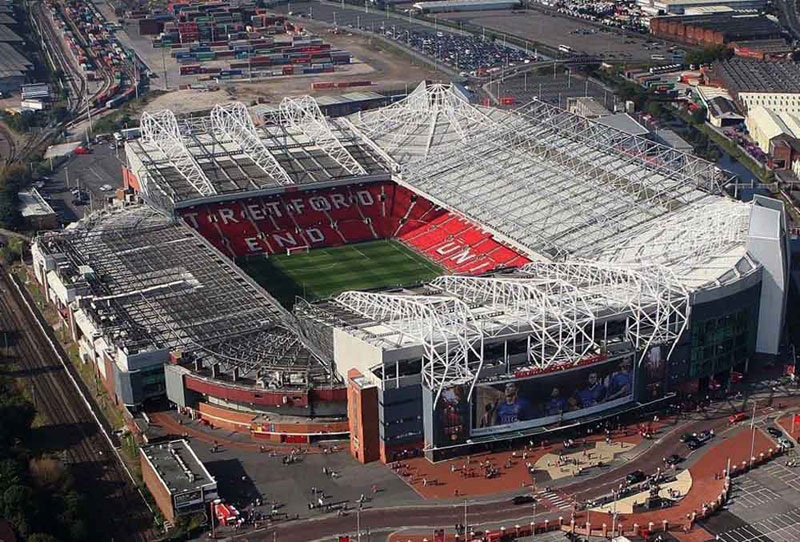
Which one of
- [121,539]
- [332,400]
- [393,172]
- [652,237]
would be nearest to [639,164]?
[652,237]

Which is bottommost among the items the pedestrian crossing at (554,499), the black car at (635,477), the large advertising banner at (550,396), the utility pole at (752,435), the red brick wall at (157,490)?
the utility pole at (752,435)

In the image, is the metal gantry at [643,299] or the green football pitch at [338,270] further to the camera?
the green football pitch at [338,270]

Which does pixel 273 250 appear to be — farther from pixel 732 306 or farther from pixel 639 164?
pixel 732 306

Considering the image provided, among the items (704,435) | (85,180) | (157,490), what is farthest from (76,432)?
(85,180)

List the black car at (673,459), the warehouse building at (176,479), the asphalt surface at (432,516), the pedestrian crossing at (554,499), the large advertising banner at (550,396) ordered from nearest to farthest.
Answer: the asphalt surface at (432,516) → the warehouse building at (176,479) → the pedestrian crossing at (554,499) → the black car at (673,459) → the large advertising banner at (550,396)

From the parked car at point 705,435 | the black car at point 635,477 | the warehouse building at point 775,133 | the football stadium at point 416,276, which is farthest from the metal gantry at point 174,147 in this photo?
the warehouse building at point 775,133

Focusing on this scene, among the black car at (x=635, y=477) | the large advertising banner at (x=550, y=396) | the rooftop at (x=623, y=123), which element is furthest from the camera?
the rooftop at (x=623, y=123)

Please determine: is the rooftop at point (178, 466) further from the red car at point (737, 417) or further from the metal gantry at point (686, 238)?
the red car at point (737, 417)
